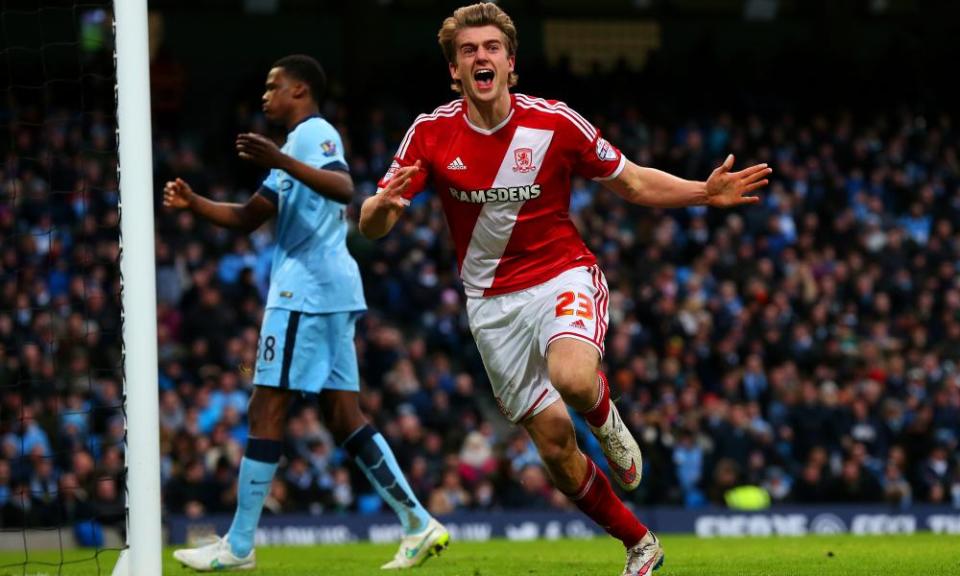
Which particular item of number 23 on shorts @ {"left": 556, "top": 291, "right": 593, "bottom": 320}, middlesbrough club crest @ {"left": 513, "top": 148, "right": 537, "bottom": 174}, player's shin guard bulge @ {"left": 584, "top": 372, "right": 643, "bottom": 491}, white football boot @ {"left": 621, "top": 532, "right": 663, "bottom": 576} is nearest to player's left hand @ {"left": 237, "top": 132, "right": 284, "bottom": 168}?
middlesbrough club crest @ {"left": 513, "top": 148, "right": 537, "bottom": 174}

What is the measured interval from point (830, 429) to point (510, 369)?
13.4 meters

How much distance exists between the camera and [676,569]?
7.80 metres

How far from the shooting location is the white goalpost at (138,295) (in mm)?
6438

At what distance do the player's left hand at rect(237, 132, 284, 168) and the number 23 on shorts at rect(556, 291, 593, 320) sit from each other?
165 cm

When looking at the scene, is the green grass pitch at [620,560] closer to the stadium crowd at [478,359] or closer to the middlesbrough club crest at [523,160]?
the middlesbrough club crest at [523,160]

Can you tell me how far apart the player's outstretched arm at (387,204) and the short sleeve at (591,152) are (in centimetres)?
84

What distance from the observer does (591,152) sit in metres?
7.18

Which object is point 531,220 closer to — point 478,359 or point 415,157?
point 415,157

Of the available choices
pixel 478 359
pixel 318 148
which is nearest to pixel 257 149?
pixel 318 148

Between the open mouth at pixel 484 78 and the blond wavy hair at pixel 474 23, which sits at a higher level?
the blond wavy hair at pixel 474 23

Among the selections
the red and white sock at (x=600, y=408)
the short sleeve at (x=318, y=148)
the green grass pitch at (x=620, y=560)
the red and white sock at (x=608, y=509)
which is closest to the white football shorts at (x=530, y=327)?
the red and white sock at (x=600, y=408)

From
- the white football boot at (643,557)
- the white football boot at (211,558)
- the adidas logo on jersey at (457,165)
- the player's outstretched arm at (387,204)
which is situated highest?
the adidas logo on jersey at (457,165)

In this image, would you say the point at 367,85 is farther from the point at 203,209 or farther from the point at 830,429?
the point at 203,209

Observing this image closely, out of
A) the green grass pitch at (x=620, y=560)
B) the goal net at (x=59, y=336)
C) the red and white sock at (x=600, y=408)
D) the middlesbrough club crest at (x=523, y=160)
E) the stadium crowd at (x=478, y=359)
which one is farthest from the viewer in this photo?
the stadium crowd at (x=478, y=359)
